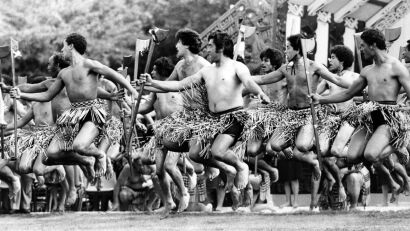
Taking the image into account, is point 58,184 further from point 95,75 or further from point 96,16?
point 96,16

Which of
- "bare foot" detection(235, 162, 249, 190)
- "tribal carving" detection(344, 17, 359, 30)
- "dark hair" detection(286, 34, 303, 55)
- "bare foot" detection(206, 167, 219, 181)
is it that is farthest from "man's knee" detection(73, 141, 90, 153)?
"tribal carving" detection(344, 17, 359, 30)

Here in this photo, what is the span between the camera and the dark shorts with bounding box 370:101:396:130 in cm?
1094

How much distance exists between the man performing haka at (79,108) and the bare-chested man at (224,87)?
722 millimetres

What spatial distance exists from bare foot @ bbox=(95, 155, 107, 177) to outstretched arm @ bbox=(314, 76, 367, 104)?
7.65 feet

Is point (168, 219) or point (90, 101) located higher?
point (90, 101)

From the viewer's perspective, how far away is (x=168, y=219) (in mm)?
11352

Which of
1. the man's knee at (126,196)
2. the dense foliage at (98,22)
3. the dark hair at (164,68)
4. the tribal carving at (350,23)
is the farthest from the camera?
the dense foliage at (98,22)

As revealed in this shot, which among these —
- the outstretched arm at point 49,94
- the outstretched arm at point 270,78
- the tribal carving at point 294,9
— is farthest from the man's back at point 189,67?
the tribal carving at point 294,9

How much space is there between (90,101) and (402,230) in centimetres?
427

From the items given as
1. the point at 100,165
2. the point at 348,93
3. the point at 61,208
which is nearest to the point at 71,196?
the point at 61,208

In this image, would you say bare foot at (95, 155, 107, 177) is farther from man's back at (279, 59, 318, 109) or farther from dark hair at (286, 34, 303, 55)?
dark hair at (286, 34, 303, 55)

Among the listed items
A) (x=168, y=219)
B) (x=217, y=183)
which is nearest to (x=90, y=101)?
(x=168, y=219)

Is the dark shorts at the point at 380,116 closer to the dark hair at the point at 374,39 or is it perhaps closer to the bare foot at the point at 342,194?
the dark hair at the point at 374,39

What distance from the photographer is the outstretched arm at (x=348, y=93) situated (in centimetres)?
1123
